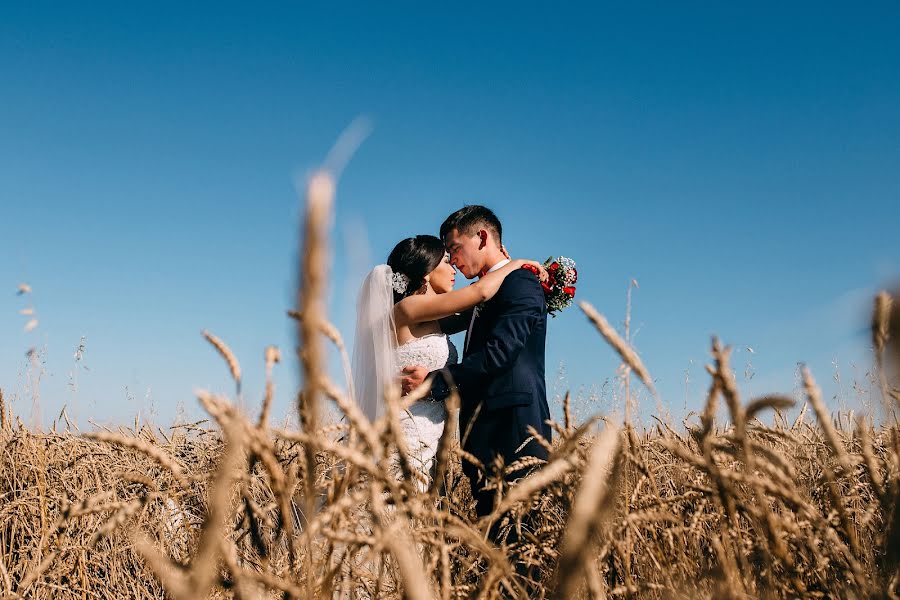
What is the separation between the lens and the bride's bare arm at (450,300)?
5.42 meters

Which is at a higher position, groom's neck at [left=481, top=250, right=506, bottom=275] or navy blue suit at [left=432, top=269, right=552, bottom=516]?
groom's neck at [left=481, top=250, right=506, bottom=275]

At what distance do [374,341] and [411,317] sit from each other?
1.38 ft

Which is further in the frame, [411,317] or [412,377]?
[411,317]

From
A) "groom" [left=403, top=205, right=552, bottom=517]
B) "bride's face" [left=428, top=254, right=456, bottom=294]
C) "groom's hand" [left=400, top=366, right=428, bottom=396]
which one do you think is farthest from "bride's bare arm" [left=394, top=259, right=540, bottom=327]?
"groom's hand" [left=400, top=366, right=428, bottom=396]

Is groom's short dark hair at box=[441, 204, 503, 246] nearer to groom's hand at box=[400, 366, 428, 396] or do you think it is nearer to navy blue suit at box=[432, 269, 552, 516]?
navy blue suit at box=[432, 269, 552, 516]

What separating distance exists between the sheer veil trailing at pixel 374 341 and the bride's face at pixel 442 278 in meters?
0.47

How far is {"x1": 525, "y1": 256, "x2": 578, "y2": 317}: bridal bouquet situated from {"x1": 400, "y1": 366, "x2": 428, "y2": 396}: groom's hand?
141cm

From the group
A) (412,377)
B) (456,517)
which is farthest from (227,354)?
(412,377)

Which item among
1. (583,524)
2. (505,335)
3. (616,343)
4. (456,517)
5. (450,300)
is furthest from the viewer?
(450,300)

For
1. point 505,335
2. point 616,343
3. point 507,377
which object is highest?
point 505,335

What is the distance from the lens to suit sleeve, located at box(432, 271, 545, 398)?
4.74m

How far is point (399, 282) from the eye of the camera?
6.31 meters

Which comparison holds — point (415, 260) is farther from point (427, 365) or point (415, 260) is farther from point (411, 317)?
point (427, 365)

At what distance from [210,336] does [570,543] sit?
598 mm
